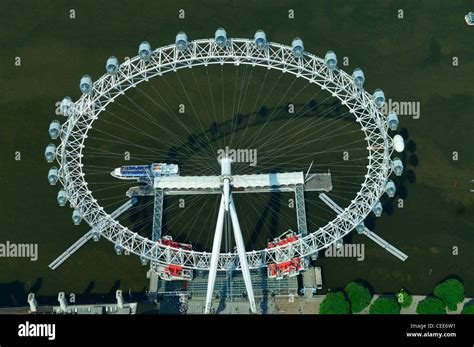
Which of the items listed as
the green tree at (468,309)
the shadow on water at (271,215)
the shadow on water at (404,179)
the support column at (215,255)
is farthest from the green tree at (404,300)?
the support column at (215,255)

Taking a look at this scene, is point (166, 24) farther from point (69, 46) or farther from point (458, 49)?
point (458, 49)

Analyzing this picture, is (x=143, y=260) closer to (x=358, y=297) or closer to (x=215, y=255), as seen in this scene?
(x=215, y=255)

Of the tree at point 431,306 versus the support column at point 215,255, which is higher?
the support column at point 215,255

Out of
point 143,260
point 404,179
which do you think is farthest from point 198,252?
point 404,179

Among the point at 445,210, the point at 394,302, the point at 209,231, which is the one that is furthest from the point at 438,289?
the point at 209,231

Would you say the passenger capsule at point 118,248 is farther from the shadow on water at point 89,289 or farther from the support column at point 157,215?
the shadow on water at point 89,289

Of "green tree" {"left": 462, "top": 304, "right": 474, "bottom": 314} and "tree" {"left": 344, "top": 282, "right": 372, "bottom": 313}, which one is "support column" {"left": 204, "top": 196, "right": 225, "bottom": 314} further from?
"green tree" {"left": 462, "top": 304, "right": 474, "bottom": 314}

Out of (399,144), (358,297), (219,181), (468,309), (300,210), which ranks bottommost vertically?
(468,309)

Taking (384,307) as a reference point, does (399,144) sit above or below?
above
